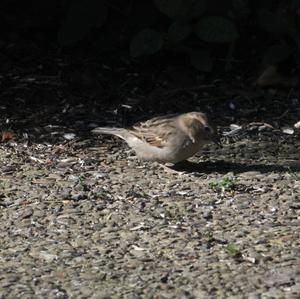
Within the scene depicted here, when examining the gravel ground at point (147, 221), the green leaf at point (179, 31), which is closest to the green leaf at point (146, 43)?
the green leaf at point (179, 31)

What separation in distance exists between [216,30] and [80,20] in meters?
1.33

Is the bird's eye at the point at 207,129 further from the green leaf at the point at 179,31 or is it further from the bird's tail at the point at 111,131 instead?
the green leaf at the point at 179,31

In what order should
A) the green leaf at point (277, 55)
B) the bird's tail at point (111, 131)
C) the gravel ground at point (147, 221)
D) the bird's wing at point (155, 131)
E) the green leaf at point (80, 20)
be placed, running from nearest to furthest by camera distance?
1. the gravel ground at point (147, 221)
2. the bird's wing at point (155, 131)
3. the bird's tail at point (111, 131)
4. the green leaf at point (277, 55)
5. the green leaf at point (80, 20)

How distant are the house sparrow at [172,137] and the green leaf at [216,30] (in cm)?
172

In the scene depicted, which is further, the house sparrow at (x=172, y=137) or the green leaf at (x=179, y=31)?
the green leaf at (x=179, y=31)

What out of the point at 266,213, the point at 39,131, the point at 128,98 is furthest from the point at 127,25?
the point at 266,213

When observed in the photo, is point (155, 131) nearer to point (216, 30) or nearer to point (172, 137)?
point (172, 137)

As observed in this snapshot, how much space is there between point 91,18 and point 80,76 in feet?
1.93

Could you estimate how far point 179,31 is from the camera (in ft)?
30.5

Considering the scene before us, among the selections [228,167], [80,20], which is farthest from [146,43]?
[228,167]

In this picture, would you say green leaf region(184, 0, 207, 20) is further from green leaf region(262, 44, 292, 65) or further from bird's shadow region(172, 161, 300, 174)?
bird's shadow region(172, 161, 300, 174)

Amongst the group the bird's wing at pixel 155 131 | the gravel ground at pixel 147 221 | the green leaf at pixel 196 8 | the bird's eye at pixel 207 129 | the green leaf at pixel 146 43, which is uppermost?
the green leaf at pixel 196 8

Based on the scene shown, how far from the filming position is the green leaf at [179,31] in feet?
30.4

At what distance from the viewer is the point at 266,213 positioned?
20.9ft
